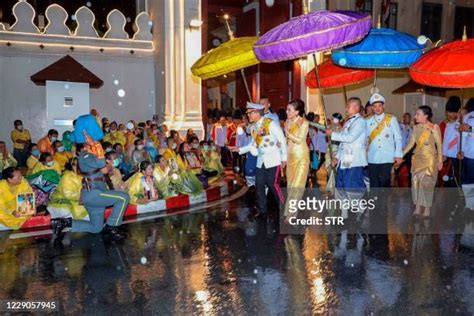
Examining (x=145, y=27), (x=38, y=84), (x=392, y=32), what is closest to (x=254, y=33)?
(x=145, y=27)

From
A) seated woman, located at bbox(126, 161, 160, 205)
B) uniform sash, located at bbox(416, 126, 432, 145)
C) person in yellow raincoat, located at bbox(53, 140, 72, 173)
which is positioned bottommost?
seated woman, located at bbox(126, 161, 160, 205)

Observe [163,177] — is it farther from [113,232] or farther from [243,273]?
[243,273]

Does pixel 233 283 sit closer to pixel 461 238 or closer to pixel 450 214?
pixel 461 238

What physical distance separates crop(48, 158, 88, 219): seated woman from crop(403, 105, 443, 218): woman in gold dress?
5.02 meters

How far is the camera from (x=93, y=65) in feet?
48.8

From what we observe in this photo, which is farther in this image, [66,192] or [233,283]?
[66,192]

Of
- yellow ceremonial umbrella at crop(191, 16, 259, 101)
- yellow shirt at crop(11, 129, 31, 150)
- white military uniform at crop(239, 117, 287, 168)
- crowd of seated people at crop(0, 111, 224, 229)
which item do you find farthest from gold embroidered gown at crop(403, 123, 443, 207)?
yellow shirt at crop(11, 129, 31, 150)

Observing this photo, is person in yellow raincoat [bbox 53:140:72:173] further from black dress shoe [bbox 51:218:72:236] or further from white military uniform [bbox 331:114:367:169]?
white military uniform [bbox 331:114:367:169]

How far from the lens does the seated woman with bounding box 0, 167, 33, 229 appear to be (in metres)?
6.80

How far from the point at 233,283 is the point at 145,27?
1248 cm

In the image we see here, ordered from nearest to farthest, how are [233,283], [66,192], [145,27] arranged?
[233,283] → [66,192] → [145,27]

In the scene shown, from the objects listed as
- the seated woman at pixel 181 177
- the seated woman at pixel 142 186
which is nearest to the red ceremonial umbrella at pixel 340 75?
the seated woman at pixel 181 177

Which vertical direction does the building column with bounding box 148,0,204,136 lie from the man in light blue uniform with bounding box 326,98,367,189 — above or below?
above

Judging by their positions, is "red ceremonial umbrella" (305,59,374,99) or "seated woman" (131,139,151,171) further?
"seated woman" (131,139,151,171)
